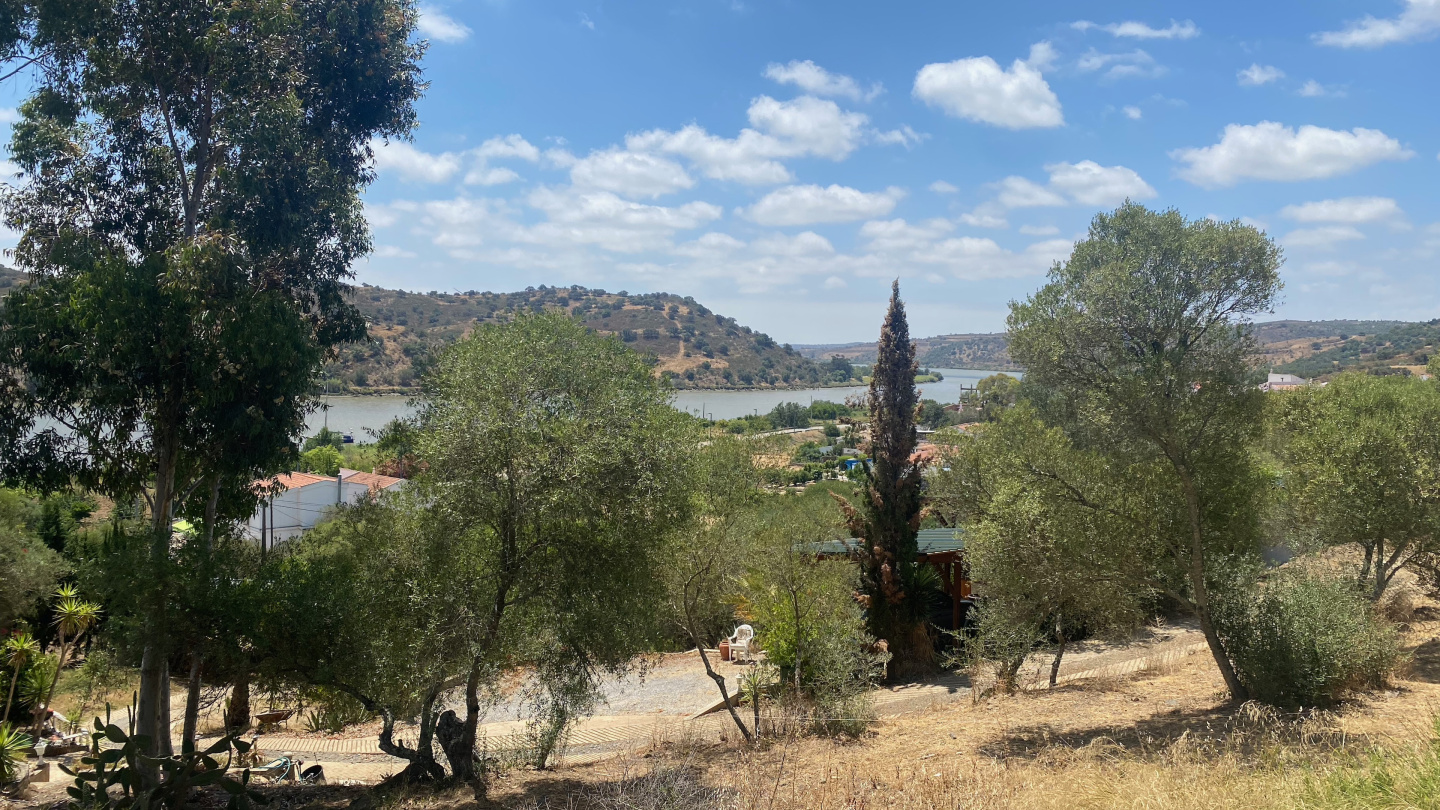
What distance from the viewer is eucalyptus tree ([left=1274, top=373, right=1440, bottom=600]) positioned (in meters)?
13.1

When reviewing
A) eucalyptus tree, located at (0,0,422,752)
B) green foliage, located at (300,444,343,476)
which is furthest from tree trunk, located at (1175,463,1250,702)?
green foliage, located at (300,444,343,476)

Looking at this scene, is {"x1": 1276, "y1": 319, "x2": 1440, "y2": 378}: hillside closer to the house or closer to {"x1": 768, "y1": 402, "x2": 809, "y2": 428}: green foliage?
{"x1": 768, "y1": 402, "x2": 809, "y2": 428}: green foliage

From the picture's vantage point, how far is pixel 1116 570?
10.1 meters

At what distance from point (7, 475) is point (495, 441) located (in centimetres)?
538

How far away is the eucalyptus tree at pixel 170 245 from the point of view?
8.45m

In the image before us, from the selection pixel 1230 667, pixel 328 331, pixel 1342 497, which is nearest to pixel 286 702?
pixel 328 331

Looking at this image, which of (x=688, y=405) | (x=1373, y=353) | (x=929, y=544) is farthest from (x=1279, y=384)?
(x=1373, y=353)

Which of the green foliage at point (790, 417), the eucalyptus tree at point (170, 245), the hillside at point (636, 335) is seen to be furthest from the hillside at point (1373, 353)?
the eucalyptus tree at point (170, 245)

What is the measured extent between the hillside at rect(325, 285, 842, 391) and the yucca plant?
256 ft

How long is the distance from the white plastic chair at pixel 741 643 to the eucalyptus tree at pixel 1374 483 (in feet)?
39.5

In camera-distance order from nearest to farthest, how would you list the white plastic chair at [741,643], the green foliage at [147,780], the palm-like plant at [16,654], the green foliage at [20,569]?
the green foliage at [147,780] → the palm-like plant at [16,654] → the green foliage at [20,569] → the white plastic chair at [741,643]

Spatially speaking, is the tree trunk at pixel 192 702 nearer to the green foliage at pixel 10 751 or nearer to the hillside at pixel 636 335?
the green foliage at pixel 10 751

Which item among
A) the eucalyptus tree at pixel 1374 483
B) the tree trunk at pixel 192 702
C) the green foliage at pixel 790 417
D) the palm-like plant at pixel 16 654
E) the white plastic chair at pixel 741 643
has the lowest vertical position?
the white plastic chair at pixel 741 643

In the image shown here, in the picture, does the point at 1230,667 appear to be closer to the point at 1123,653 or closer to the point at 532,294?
the point at 1123,653
